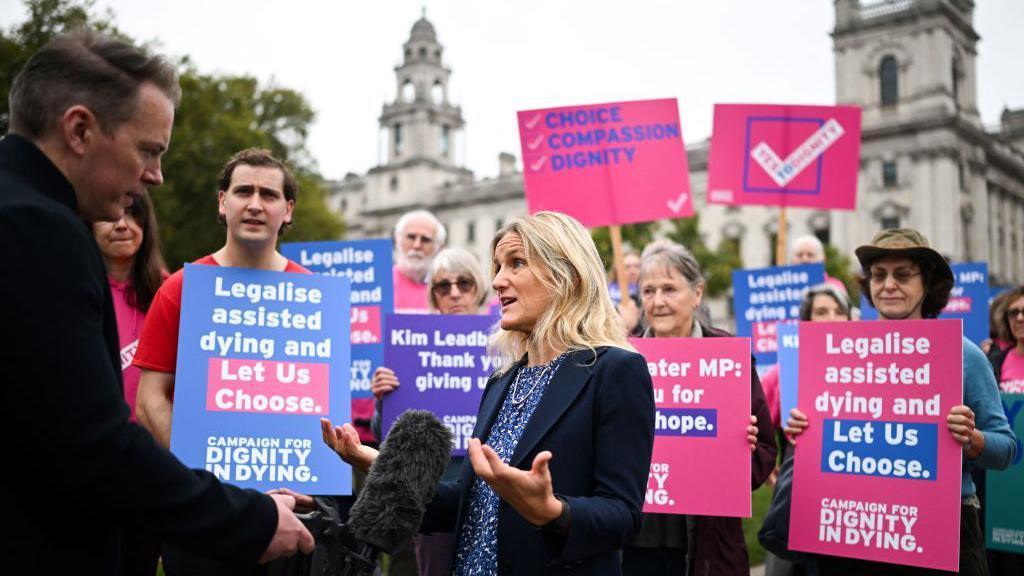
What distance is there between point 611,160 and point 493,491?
480 centimetres

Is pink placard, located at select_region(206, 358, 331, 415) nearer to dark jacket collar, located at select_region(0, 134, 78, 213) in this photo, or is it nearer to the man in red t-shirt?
the man in red t-shirt

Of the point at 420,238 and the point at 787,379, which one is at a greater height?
the point at 420,238

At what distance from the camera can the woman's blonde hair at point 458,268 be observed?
5.99 meters

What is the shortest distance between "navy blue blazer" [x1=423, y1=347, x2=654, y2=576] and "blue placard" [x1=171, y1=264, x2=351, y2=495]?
1406 mm

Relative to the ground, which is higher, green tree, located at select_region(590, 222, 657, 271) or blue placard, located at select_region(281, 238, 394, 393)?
green tree, located at select_region(590, 222, 657, 271)

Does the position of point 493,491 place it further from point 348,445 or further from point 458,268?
point 458,268

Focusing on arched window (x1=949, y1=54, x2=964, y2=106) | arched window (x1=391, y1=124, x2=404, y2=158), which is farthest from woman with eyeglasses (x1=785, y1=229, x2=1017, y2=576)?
arched window (x1=391, y1=124, x2=404, y2=158)

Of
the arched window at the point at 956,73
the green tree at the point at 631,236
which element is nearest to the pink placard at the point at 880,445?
the green tree at the point at 631,236

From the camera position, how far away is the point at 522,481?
247 centimetres

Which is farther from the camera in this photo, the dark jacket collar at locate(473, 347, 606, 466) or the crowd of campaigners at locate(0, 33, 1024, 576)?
the dark jacket collar at locate(473, 347, 606, 466)

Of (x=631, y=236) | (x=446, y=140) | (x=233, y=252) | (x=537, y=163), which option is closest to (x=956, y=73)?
(x=631, y=236)

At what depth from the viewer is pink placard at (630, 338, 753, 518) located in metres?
4.41

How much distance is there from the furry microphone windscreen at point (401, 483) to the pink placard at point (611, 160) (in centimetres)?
491

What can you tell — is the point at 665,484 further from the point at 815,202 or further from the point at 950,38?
the point at 950,38
